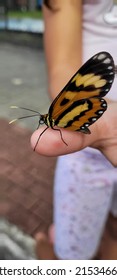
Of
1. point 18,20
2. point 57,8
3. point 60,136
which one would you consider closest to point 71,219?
point 60,136

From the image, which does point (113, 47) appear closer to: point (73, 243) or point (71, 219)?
point (71, 219)

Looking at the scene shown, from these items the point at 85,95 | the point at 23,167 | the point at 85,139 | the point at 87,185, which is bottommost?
the point at 23,167

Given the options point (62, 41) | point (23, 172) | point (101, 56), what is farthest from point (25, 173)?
point (101, 56)

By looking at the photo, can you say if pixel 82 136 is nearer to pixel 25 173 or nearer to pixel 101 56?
pixel 101 56

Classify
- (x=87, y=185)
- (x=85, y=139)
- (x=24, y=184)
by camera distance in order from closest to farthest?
(x=85, y=139)
(x=87, y=185)
(x=24, y=184)

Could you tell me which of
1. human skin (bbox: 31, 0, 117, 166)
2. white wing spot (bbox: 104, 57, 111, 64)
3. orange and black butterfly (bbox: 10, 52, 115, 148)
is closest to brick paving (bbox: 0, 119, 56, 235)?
human skin (bbox: 31, 0, 117, 166)

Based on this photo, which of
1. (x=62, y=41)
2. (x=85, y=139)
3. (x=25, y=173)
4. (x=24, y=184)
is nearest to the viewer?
(x=85, y=139)

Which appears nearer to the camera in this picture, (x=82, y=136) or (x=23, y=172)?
(x=82, y=136)

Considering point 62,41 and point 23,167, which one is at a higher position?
point 62,41

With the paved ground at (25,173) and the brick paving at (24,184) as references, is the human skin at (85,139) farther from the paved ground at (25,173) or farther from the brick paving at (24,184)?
the brick paving at (24,184)
